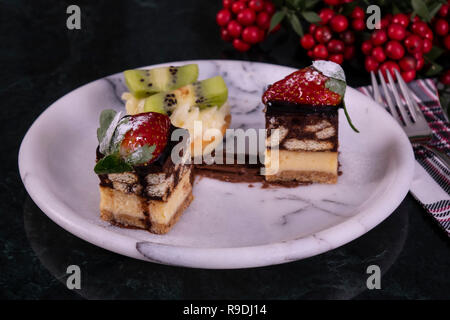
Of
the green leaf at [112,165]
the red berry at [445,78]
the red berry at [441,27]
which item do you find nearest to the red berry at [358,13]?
the red berry at [441,27]

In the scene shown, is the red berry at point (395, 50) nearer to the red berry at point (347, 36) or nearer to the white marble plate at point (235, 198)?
the red berry at point (347, 36)

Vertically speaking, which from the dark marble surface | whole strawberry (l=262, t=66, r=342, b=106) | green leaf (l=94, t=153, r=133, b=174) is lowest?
the dark marble surface

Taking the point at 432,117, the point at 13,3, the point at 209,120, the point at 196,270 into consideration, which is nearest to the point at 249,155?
the point at 209,120

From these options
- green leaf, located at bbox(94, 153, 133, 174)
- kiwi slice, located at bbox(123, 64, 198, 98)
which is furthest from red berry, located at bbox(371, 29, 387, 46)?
green leaf, located at bbox(94, 153, 133, 174)

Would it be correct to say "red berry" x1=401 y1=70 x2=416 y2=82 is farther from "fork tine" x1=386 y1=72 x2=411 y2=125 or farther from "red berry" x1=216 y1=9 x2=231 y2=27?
"red berry" x1=216 y1=9 x2=231 y2=27

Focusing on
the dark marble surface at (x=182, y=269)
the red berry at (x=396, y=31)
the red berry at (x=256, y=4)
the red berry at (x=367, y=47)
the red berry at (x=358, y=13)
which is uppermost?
the red berry at (x=256, y=4)

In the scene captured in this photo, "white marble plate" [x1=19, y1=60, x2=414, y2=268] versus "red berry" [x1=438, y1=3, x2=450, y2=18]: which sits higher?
"red berry" [x1=438, y1=3, x2=450, y2=18]
